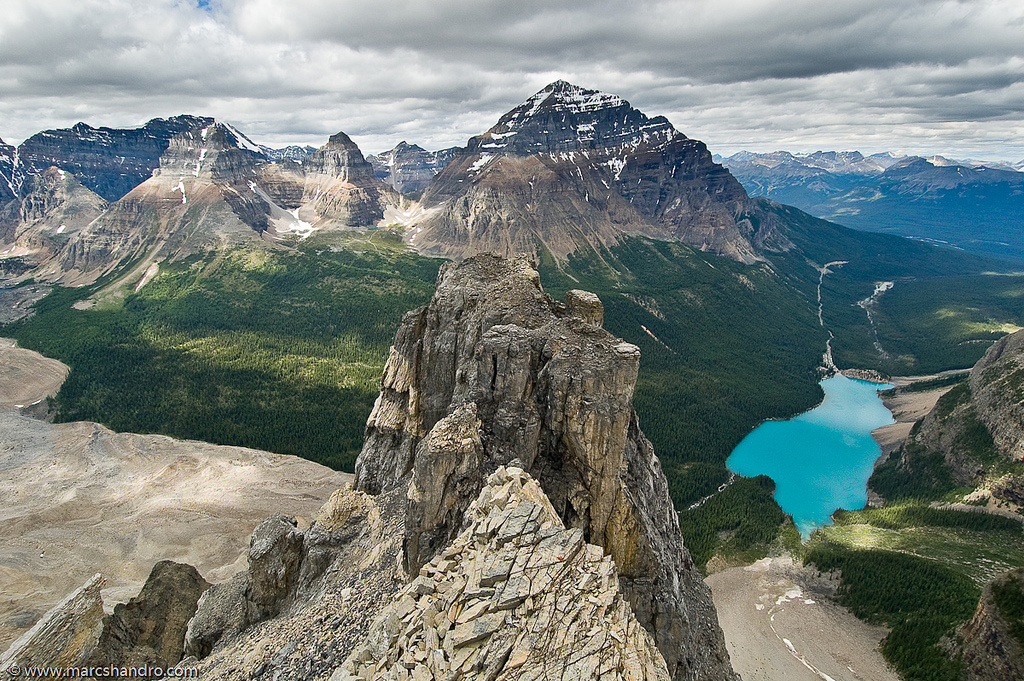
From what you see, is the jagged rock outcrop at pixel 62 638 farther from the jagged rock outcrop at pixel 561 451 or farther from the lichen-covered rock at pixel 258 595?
the jagged rock outcrop at pixel 561 451

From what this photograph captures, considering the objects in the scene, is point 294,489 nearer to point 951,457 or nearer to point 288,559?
point 288,559

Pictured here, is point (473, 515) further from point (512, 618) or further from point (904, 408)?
point (904, 408)

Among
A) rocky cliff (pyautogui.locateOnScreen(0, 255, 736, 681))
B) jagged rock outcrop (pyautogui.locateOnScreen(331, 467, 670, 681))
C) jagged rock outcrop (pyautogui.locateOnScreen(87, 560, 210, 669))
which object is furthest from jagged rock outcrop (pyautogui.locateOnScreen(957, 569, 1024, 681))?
jagged rock outcrop (pyautogui.locateOnScreen(87, 560, 210, 669))

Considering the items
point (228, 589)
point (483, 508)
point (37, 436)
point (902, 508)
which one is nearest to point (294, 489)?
point (228, 589)

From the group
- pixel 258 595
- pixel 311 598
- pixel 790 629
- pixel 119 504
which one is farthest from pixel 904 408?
pixel 119 504

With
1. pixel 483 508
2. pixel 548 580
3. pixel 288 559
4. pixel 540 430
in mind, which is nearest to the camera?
pixel 548 580

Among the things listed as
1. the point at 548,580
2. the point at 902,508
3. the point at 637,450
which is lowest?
the point at 902,508
